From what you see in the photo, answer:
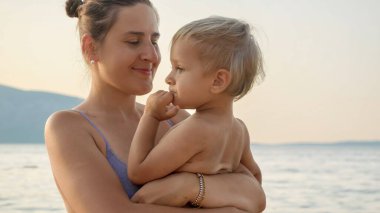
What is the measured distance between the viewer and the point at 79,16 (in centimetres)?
290

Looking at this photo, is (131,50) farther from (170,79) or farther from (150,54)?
(170,79)

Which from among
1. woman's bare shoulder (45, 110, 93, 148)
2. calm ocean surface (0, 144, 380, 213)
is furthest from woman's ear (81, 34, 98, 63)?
calm ocean surface (0, 144, 380, 213)

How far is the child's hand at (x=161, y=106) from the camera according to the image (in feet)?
7.79

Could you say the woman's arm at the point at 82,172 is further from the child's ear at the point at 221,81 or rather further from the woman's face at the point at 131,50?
the child's ear at the point at 221,81

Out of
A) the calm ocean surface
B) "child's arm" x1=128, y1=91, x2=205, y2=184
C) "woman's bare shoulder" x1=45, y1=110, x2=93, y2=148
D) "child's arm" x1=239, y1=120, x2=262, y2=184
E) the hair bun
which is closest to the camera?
"child's arm" x1=128, y1=91, x2=205, y2=184

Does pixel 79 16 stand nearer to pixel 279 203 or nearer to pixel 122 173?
pixel 122 173

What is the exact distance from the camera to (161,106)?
2.38 metres

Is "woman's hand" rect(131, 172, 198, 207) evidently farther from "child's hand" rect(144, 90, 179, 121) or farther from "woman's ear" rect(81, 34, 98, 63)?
"woman's ear" rect(81, 34, 98, 63)

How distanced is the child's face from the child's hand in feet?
0.09

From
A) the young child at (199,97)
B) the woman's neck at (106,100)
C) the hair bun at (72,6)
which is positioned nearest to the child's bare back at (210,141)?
the young child at (199,97)

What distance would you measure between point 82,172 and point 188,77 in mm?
484

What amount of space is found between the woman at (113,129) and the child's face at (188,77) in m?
0.25

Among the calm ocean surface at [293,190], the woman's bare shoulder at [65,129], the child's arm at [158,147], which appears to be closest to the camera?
the child's arm at [158,147]

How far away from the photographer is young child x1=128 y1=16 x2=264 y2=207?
7.66 ft
